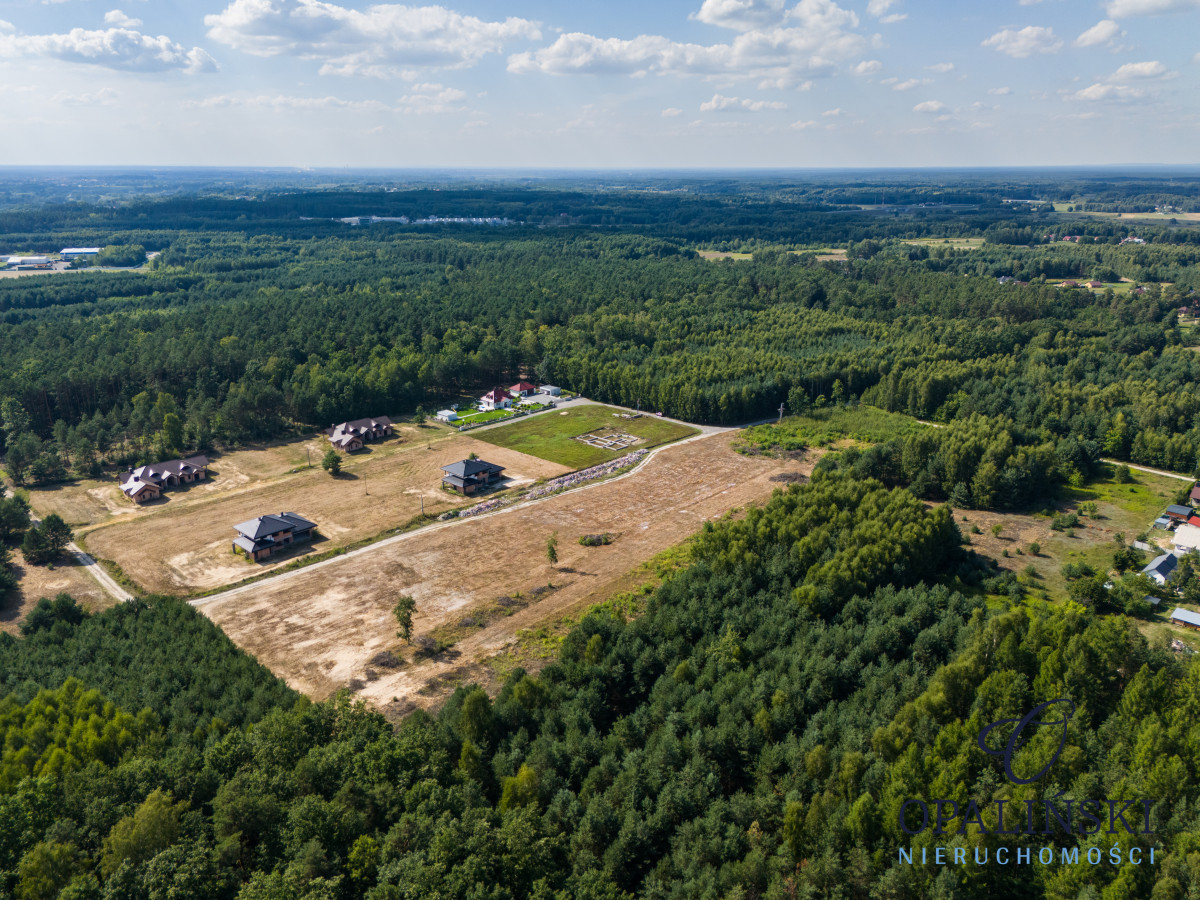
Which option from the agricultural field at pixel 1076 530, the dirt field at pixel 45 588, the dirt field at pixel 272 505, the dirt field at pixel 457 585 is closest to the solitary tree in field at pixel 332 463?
the dirt field at pixel 272 505

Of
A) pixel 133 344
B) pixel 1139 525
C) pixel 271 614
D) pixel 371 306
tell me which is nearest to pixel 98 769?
pixel 271 614

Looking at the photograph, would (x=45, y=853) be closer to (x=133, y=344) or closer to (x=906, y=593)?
(x=906, y=593)

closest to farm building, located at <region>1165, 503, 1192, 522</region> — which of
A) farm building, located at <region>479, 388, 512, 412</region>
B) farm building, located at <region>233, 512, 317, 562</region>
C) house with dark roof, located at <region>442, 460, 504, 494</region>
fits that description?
house with dark roof, located at <region>442, 460, 504, 494</region>

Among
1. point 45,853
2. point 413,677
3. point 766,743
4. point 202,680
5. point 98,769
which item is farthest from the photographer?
point 413,677

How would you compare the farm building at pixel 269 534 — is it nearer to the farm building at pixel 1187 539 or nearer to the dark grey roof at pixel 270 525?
the dark grey roof at pixel 270 525
